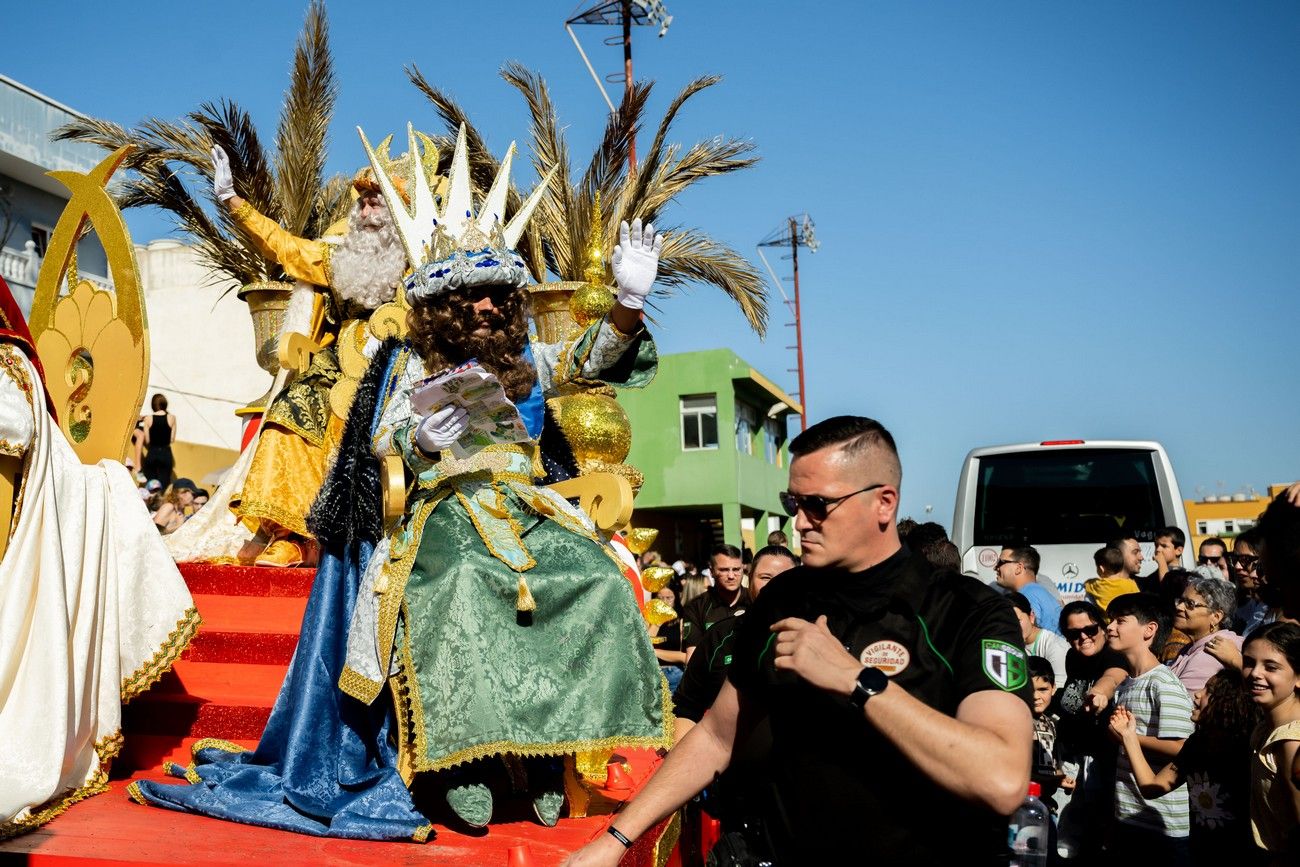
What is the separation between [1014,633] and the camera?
226 centimetres

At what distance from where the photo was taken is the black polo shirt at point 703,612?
6.82 meters

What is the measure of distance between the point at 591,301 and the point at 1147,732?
3.74 m

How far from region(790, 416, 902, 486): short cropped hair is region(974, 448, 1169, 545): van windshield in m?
7.62

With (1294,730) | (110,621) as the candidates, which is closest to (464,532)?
(110,621)

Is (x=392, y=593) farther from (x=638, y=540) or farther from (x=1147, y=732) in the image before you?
(x=1147, y=732)

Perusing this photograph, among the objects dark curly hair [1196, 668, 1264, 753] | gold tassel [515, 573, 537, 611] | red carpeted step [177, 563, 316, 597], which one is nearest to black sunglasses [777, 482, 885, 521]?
gold tassel [515, 573, 537, 611]

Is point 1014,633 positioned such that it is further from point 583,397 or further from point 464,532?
point 583,397

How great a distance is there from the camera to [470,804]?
13.2ft

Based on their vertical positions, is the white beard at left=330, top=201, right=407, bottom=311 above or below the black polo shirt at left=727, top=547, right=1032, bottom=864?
above

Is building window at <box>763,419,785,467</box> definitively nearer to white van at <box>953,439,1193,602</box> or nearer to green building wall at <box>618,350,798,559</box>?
green building wall at <box>618,350,798,559</box>

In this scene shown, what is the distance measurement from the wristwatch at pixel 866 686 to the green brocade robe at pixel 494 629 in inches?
83.0

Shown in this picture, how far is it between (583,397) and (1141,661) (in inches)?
136

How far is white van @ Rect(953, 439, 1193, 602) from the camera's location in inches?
373

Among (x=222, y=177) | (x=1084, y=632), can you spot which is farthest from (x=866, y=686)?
(x=222, y=177)
